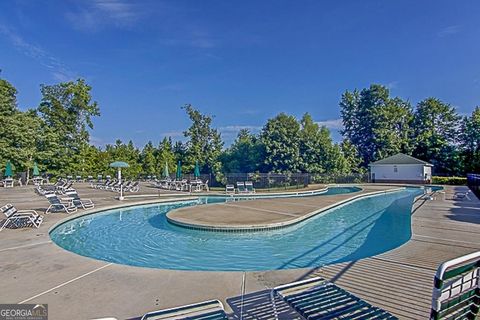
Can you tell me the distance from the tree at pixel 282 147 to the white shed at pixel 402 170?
39.4 ft

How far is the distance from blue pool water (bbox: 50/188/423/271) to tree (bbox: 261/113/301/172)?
1533 centimetres

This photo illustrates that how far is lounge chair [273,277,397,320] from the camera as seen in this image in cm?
232

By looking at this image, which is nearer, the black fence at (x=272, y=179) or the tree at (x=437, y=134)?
the black fence at (x=272, y=179)

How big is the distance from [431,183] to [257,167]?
18.0 m

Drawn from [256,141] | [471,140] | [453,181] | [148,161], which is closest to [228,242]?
[256,141]

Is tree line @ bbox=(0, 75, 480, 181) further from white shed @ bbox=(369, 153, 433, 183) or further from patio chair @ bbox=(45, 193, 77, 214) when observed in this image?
patio chair @ bbox=(45, 193, 77, 214)

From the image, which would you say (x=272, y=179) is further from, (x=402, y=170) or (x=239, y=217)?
(x=402, y=170)

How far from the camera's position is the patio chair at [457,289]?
1.85 meters

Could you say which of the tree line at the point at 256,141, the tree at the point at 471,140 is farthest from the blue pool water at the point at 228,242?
the tree at the point at 471,140

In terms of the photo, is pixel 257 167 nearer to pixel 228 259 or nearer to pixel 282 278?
pixel 228 259

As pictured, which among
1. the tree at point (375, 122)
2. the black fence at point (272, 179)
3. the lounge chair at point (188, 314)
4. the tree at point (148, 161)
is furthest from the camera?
the tree at point (375, 122)

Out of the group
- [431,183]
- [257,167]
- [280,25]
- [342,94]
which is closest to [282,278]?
[280,25]

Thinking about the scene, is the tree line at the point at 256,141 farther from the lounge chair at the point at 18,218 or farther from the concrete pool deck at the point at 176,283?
the concrete pool deck at the point at 176,283

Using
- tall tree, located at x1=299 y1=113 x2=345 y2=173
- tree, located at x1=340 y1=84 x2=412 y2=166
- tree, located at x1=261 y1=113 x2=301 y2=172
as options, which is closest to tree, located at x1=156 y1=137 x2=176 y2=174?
tree, located at x1=261 y1=113 x2=301 y2=172
